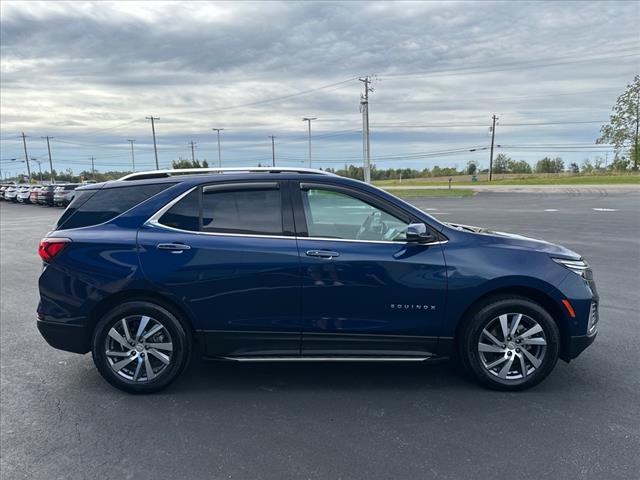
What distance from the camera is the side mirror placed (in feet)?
12.1

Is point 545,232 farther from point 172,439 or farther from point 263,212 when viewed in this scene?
point 172,439

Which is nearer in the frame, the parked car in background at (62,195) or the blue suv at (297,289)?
the blue suv at (297,289)

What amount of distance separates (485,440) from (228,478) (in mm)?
1667

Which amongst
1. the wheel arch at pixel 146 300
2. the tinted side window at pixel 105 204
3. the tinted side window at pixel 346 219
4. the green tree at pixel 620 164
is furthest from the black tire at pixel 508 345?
the green tree at pixel 620 164

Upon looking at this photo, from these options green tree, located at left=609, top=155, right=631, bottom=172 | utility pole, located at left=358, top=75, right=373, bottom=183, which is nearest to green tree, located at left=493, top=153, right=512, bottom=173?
green tree, located at left=609, top=155, right=631, bottom=172

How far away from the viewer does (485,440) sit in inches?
125

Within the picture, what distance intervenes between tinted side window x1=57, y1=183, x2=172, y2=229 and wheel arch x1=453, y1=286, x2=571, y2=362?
8.77 feet

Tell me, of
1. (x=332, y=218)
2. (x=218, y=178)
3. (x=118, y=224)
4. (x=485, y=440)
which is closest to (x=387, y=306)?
(x=332, y=218)

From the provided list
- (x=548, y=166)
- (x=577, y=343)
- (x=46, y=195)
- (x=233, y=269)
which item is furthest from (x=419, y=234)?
(x=548, y=166)

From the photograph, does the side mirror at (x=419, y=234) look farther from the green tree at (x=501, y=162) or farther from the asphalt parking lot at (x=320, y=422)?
the green tree at (x=501, y=162)

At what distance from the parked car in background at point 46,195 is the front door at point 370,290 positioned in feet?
123

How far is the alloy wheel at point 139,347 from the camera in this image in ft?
12.7

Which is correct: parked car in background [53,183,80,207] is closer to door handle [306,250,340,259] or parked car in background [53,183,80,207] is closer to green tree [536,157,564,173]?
door handle [306,250,340,259]

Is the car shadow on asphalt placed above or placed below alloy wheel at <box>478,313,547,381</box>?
below
